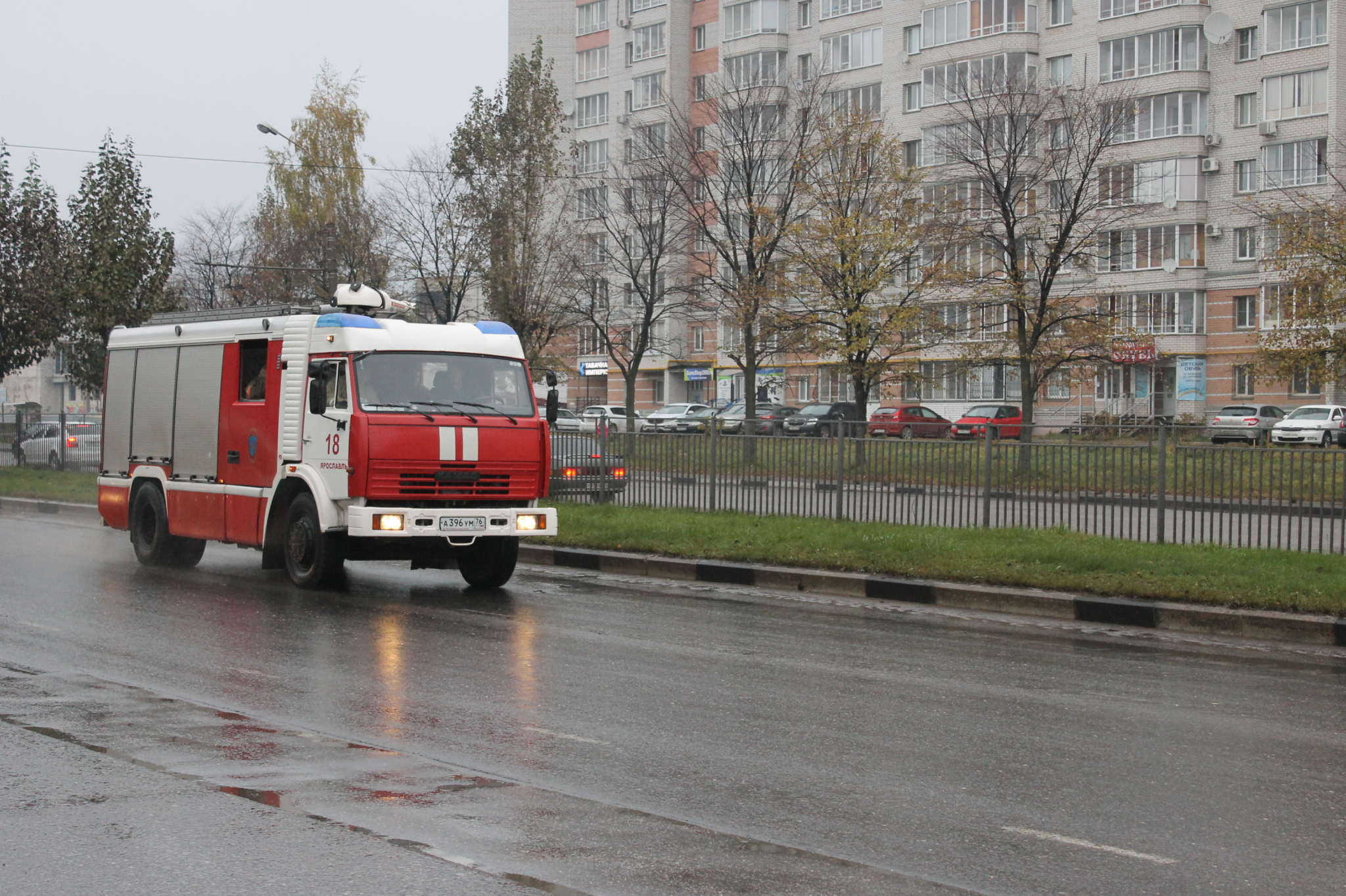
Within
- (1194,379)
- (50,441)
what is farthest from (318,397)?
(1194,379)

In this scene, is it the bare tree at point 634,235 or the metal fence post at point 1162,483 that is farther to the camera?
the bare tree at point 634,235

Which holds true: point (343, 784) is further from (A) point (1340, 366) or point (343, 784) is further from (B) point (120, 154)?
(A) point (1340, 366)

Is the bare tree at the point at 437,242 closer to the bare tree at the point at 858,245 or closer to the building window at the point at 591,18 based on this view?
the bare tree at the point at 858,245

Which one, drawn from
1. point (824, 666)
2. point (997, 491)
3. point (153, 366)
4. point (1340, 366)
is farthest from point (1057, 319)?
point (824, 666)

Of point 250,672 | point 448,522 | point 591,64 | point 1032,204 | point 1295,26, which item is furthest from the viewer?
point 591,64

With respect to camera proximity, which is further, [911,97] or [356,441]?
[911,97]

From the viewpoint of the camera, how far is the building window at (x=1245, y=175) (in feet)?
189

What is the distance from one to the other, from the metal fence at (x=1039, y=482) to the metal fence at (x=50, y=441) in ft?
57.6

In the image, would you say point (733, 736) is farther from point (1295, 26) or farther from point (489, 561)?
point (1295, 26)

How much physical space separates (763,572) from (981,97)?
28.2m

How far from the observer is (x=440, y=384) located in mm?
13617

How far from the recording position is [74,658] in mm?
9406

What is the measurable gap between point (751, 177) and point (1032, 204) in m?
8.99

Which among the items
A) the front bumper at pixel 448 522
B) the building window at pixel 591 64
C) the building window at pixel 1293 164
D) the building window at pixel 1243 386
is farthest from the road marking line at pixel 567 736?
the building window at pixel 591 64
